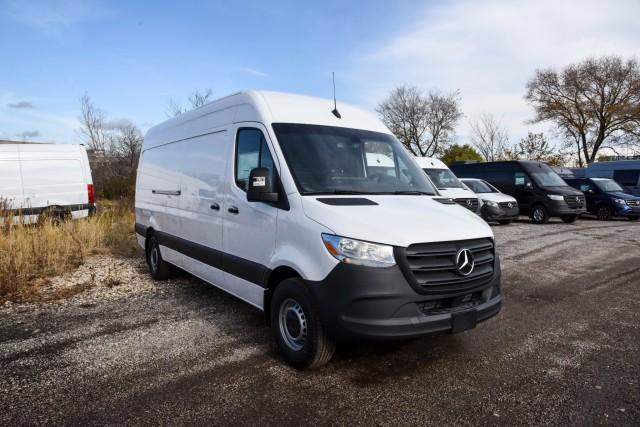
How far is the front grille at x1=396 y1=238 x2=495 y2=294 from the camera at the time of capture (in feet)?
10.3

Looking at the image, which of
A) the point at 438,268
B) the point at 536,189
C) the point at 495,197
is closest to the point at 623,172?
the point at 536,189

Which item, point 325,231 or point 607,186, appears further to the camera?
point 607,186

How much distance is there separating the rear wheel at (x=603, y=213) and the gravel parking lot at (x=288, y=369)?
13163 millimetres

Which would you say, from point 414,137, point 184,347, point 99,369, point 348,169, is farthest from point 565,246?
point 414,137

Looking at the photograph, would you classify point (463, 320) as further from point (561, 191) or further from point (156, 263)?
point (561, 191)

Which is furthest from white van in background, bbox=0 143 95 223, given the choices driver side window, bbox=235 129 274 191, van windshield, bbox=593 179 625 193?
van windshield, bbox=593 179 625 193

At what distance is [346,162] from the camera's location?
409 centimetres

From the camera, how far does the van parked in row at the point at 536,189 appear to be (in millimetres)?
14875

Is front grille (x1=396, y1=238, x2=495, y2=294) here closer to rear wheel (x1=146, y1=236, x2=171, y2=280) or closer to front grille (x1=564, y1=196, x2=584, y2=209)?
rear wheel (x1=146, y1=236, x2=171, y2=280)

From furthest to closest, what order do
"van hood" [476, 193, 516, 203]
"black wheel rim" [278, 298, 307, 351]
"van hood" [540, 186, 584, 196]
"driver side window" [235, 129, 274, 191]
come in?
"van hood" [540, 186, 584, 196] < "van hood" [476, 193, 516, 203] < "driver side window" [235, 129, 274, 191] < "black wheel rim" [278, 298, 307, 351]

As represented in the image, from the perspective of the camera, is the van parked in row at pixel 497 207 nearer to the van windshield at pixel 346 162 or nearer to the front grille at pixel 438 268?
the van windshield at pixel 346 162

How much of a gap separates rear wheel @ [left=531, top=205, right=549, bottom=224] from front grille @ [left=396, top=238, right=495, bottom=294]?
13.2 m

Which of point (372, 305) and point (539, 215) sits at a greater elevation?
point (372, 305)

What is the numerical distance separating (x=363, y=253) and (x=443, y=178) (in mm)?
11366
